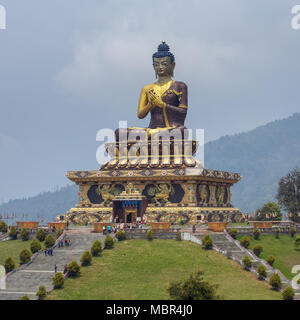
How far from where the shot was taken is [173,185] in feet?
148

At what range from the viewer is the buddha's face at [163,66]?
5007cm

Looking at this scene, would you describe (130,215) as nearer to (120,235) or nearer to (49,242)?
(120,235)

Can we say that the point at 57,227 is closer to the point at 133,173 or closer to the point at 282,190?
the point at 133,173

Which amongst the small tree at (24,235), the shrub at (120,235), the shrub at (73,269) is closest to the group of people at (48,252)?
the shrub at (73,269)

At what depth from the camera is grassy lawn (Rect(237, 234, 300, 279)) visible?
1266 inches

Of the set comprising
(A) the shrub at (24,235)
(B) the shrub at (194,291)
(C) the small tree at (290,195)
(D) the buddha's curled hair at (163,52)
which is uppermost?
(D) the buddha's curled hair at (163,52)

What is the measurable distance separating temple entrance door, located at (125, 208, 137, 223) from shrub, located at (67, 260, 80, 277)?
574 inches

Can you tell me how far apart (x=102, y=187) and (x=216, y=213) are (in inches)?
352

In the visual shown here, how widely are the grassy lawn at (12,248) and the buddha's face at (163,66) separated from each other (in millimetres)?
19941

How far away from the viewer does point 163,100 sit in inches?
1959

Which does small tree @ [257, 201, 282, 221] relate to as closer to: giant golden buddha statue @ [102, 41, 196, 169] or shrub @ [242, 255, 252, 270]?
giant golden buddha statue @ [102, 41, 196, 169]

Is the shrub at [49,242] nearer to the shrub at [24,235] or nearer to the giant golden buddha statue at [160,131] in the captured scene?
the shrub at [24,235]

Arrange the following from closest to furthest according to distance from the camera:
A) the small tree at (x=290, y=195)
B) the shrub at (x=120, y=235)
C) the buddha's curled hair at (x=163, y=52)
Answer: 1. the shrub at (x=120, y=235)
2. the buddha's curled hair at (x=163, y=52)
3. the small tree at (x=290, y=195)

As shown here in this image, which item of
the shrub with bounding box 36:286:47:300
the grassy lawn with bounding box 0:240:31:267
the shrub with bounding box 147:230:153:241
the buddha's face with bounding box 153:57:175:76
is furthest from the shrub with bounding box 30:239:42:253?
the buddha's face with bounding box 153:57:175:76
